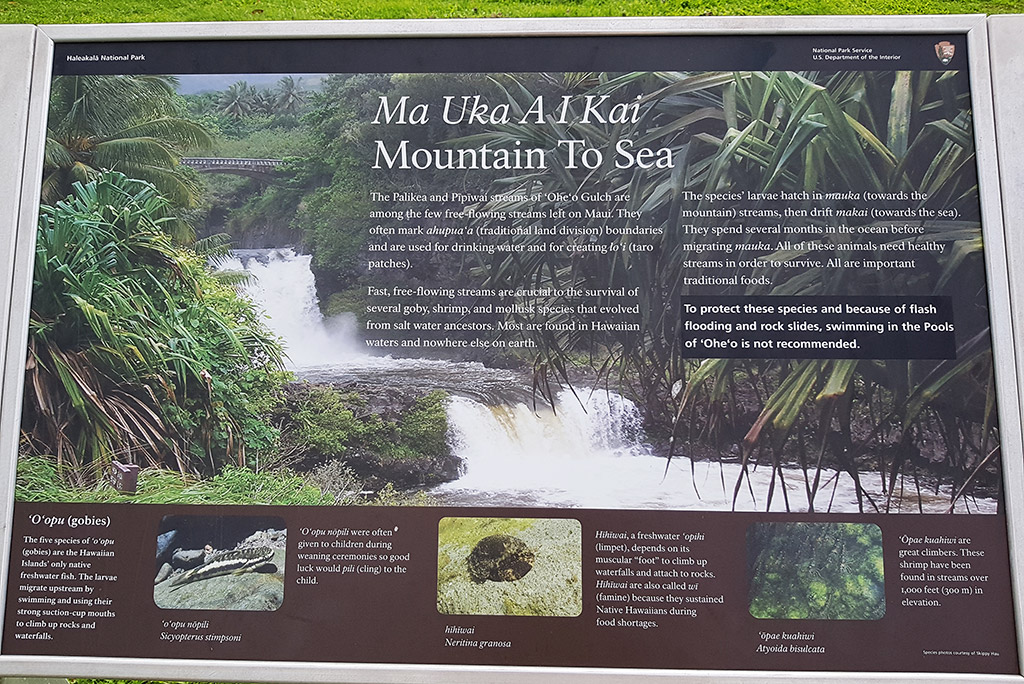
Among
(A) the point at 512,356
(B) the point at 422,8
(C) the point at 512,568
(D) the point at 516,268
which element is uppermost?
(B) the point at 422,8

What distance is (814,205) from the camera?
1.21m

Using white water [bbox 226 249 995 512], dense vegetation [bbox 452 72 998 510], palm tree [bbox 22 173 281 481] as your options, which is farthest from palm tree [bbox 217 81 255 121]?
dense vegetation [bbox 452 72 998 510]

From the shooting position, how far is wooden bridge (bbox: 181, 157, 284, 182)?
127 centimetres

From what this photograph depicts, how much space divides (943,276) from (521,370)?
77cm

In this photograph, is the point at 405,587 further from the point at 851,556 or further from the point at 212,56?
the point at 212,56

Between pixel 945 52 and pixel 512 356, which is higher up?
pixel 945 52

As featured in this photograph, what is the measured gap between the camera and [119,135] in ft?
4.18

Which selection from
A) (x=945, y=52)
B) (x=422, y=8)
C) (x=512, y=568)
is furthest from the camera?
(x=422, y=8)

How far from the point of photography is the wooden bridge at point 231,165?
4.18 feet

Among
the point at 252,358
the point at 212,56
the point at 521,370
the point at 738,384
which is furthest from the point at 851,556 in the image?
the point at 212,56

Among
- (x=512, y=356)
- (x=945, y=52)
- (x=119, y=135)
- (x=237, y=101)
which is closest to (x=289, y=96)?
(x=237, y=101)

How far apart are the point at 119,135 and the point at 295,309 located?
49 cm

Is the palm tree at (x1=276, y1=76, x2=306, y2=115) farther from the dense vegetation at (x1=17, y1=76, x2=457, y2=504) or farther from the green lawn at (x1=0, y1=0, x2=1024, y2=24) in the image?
the green lawn at (x1=0, y1=0, x2=1024, y2=24)

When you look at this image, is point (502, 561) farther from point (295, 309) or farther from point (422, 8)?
point (422, 8)
